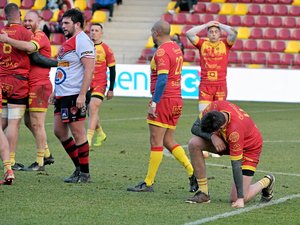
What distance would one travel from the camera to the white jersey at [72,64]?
12.1 metres

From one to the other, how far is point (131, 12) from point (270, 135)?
18415 mm

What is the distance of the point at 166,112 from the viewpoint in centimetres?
1184

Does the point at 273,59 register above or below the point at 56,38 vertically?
below

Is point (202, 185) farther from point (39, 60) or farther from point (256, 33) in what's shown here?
point (256, 33)

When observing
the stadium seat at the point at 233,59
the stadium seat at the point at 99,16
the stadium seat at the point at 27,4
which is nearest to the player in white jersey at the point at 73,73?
the stadium seat at the point at 233,59

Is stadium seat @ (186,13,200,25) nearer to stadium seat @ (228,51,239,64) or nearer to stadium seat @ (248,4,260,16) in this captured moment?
stadium seat @ (248,4,260,16)

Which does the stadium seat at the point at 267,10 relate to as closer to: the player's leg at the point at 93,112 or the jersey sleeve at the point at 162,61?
the player's leg at the point at 93,112

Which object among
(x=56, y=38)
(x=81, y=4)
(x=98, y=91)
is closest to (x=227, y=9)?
(x=81, y=4)

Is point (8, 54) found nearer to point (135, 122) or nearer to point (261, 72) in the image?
point (135, 122)

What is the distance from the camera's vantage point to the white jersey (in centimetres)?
1209

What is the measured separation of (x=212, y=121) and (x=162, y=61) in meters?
1.83

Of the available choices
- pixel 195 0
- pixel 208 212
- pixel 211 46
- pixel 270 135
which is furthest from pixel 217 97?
pixel 195 0

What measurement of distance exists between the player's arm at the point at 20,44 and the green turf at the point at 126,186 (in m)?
1.63

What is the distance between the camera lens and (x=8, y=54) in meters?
12.9
